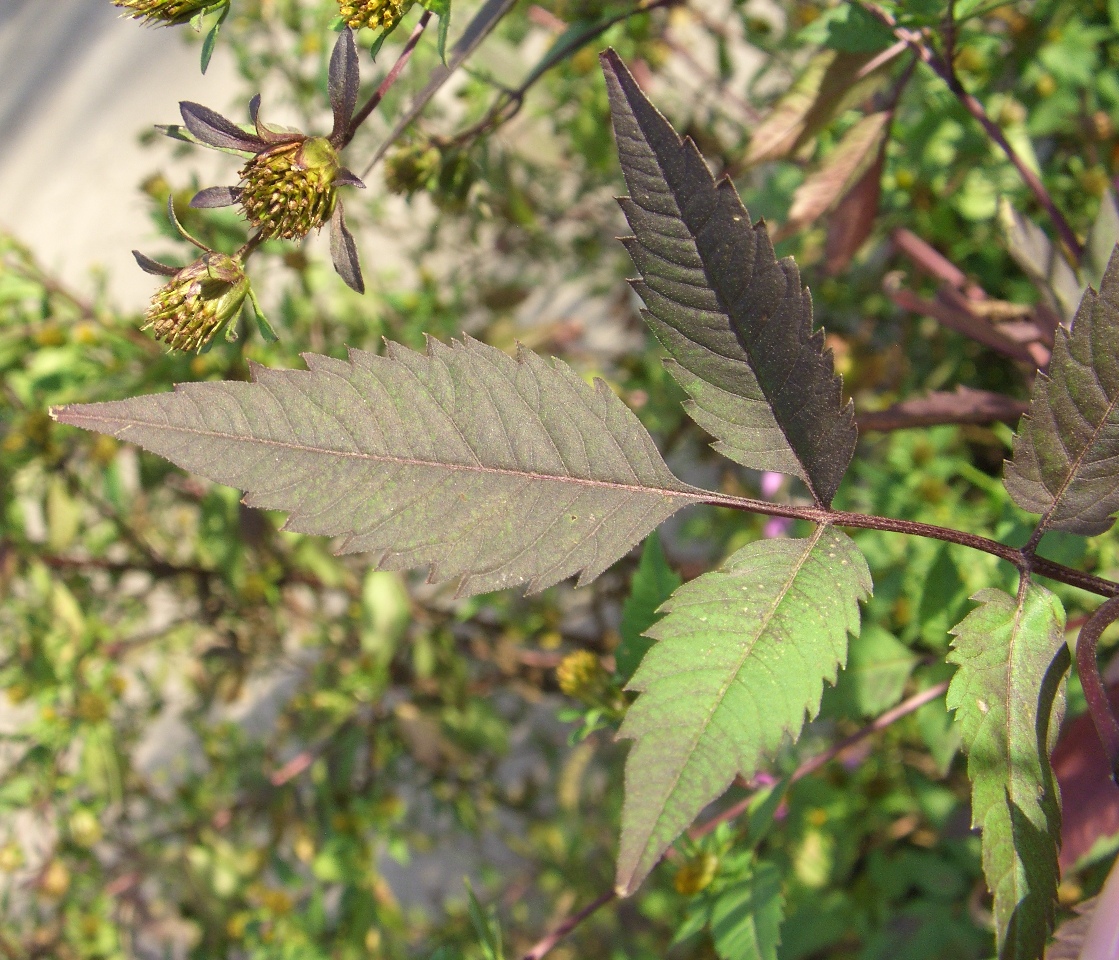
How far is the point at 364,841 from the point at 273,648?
1.08 ft

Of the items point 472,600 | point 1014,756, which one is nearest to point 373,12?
point 1014,756

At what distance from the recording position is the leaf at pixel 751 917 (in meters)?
0.56

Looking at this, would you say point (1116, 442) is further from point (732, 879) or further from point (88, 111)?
point (88, 111)

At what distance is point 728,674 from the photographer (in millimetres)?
385

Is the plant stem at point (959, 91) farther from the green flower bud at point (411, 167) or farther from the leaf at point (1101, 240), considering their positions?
the green flower bud at point (411, 167)

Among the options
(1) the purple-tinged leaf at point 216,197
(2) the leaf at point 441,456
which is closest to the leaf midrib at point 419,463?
(2) the leaf at point 441,456

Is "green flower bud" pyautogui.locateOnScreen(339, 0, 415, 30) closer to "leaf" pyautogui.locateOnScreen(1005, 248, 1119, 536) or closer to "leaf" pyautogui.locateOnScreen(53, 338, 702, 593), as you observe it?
"leaf" pyautogui.locateOnScreen(53, 338, 702, 593)

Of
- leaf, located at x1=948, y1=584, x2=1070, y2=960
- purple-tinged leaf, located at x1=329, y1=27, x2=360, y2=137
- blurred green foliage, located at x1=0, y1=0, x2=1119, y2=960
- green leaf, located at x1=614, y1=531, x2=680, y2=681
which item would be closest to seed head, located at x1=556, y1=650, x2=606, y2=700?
green leaf, located at x1=614, y1=531, x2=680, y2=681

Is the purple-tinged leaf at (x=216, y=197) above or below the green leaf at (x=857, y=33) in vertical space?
below

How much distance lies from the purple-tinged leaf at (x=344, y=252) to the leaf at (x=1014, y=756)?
0.35m

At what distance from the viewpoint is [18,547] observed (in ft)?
3.60

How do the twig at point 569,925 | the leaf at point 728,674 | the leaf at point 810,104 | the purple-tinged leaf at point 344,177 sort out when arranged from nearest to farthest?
the leaf at point 728,674 < the purple-tinged leaf at point 344,177 < the twig at point 569,925 < the leaf at point 810,104

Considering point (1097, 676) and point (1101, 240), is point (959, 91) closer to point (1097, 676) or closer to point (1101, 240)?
point (1101, 240)

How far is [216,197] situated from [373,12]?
5.1 inches
